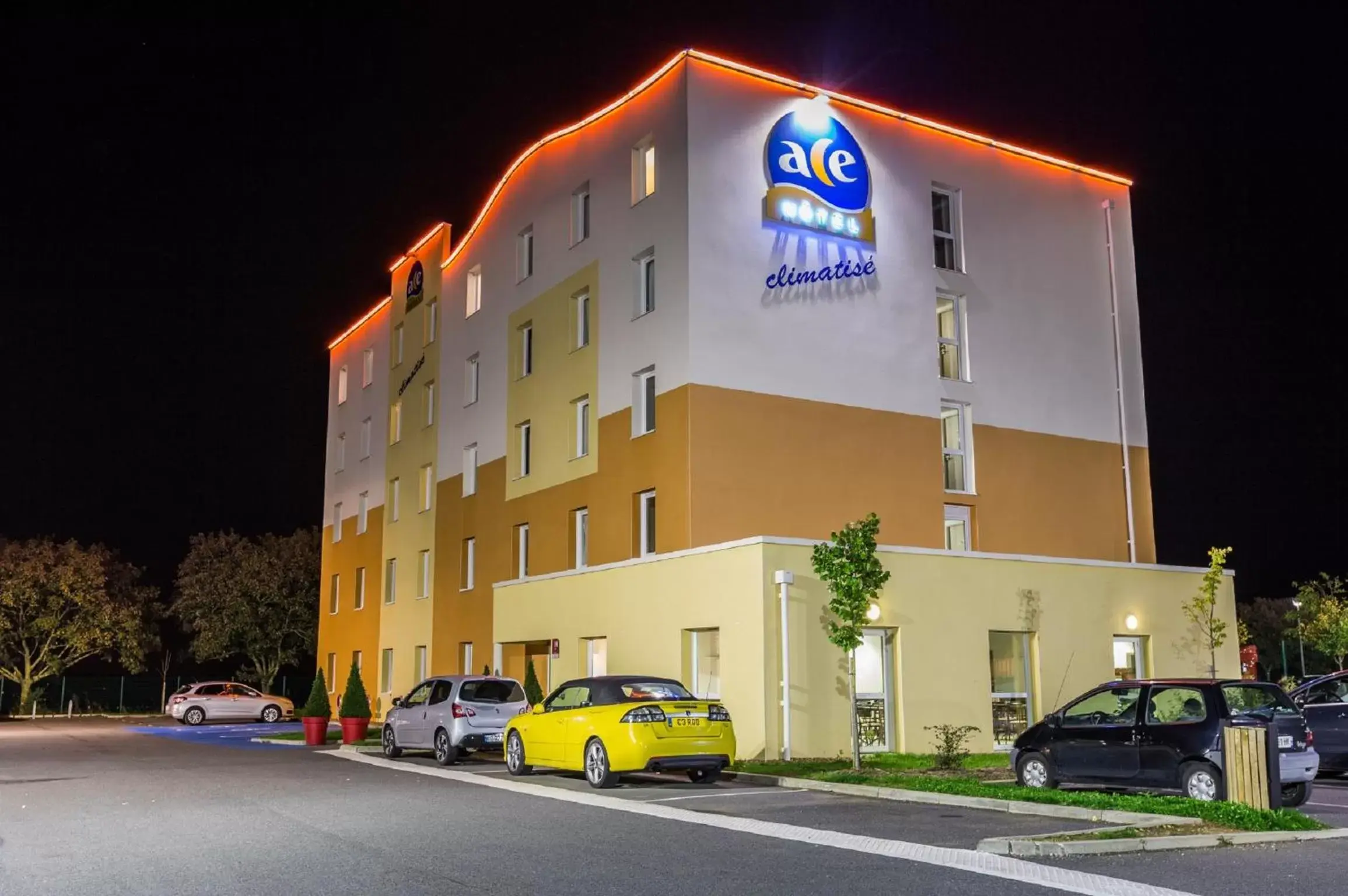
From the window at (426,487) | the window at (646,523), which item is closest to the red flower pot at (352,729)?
the window at (646,523)

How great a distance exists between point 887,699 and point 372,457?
27.9 m

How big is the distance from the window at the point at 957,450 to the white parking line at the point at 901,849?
15.3 meters

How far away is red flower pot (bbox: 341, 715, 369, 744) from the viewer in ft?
88.0

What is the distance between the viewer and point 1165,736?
13742mm

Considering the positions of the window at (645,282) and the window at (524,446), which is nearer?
the window at (645,282)

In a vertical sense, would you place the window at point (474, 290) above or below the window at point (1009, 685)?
above

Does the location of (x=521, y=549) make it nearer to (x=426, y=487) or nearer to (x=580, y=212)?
(x=426, y=487)

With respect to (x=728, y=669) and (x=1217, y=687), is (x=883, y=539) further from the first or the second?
(x=1217, y=687)

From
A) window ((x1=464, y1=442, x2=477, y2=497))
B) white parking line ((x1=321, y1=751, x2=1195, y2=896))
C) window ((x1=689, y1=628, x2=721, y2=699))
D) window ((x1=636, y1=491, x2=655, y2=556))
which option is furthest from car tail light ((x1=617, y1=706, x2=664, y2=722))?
window ((x1=464, y1=442, x2=477, y2=497))

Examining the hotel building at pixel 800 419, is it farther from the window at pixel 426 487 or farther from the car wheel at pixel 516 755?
the car wheel at pixel 516 755

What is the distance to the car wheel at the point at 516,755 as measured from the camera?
18.3m

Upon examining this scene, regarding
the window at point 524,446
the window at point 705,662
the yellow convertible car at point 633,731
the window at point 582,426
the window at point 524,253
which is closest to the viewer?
the yellow convertible car at point 633,731

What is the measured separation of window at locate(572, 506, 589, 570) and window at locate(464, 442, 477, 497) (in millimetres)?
6904

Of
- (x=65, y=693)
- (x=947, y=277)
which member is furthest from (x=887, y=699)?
(x=65, y=693)
